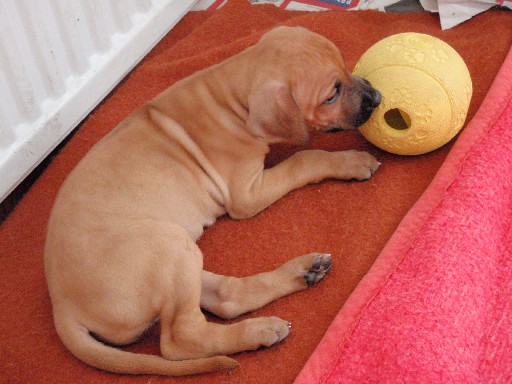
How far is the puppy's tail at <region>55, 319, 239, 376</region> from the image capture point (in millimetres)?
2059

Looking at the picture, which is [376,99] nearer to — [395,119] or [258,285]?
[395,119]

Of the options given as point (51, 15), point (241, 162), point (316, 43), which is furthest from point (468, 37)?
point (51, 15)

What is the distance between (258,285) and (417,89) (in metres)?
0.94

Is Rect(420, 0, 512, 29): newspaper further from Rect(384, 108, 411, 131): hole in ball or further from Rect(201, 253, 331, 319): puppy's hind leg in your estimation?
Rect(201, 253, 331, 319): puppy's hind leg

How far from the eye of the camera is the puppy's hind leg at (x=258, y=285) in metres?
2.36

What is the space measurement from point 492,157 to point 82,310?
1.64 metres

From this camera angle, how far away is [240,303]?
2361 mm

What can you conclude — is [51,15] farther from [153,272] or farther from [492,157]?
[492,157]

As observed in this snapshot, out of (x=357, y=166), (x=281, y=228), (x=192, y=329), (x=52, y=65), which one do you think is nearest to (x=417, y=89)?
(x=357, y=166)

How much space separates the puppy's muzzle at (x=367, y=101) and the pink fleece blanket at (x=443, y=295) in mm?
380

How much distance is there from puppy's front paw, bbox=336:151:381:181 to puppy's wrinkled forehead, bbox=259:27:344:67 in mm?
409

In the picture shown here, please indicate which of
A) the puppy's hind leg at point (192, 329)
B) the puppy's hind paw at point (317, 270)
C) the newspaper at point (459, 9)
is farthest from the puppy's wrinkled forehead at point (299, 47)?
the newspaper at point (459, 9)

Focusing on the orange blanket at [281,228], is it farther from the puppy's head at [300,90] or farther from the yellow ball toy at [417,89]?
the puppy's head at [300,90]

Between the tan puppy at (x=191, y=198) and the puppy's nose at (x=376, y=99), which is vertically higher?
the puppy's nose at (x=376, y=99)
